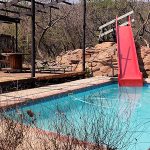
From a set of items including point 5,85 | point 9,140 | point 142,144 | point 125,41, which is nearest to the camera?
point 9,140

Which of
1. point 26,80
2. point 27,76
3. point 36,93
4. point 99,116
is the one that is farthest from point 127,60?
point 99,116

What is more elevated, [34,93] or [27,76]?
[27,76]

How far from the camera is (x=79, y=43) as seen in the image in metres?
23.8

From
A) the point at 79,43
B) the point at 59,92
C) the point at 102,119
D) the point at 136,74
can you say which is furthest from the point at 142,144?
the point at 79,43

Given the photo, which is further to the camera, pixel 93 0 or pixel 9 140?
pixel 93 0

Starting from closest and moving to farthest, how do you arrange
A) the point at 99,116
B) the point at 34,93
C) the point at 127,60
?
the point at 99,116 < the point at 34,93 < the point at 127,60

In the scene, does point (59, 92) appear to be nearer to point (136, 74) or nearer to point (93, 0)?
point (136, 74)

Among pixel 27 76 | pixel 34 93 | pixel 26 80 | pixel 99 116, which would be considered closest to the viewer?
pixel 99 116

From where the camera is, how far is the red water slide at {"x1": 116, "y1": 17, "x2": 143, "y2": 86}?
13445 millimetres

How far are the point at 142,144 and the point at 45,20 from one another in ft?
62.9

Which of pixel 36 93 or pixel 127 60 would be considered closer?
pixel 36 93

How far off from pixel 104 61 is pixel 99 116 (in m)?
12.4

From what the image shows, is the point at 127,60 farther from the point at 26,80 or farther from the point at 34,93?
the point at 34,93

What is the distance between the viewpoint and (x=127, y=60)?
47.6ft
